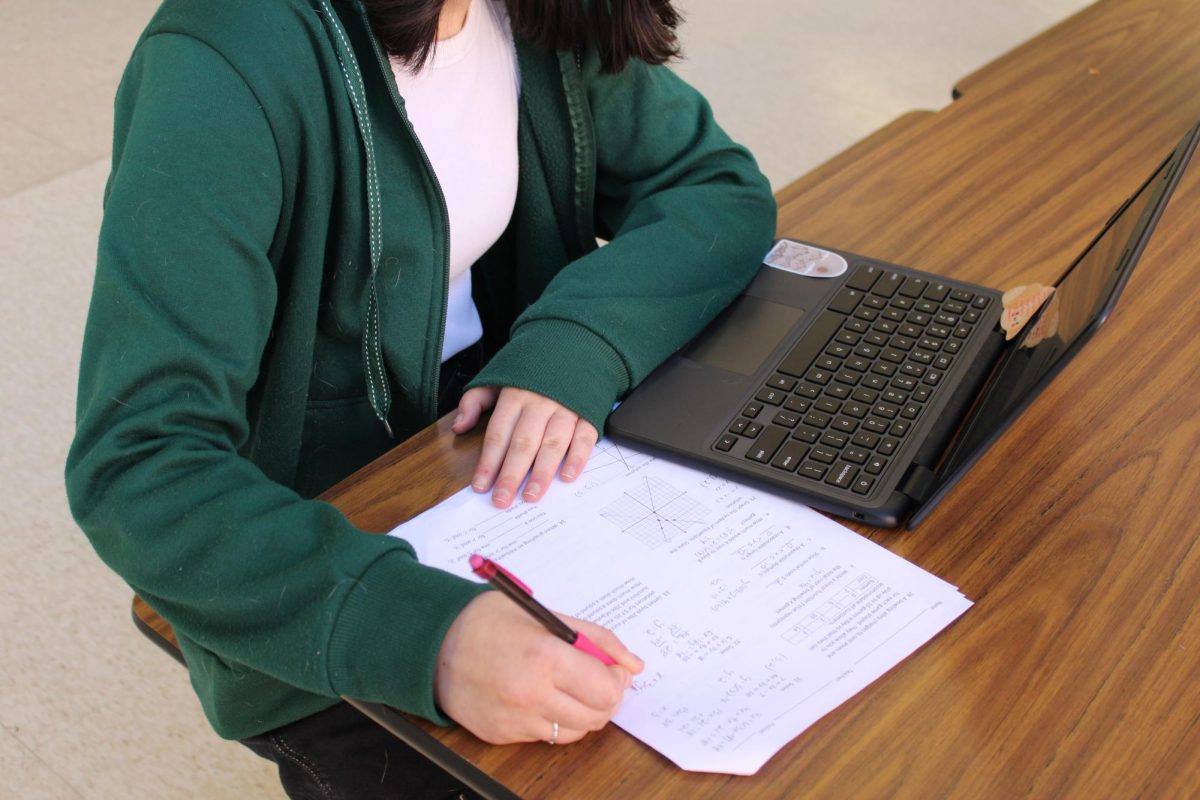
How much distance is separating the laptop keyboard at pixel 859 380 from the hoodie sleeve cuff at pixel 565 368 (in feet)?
0.30

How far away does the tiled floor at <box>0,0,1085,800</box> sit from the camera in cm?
150

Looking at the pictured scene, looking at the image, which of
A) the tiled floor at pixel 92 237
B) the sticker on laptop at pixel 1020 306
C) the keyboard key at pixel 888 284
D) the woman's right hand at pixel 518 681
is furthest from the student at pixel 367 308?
the tiled floor at pixel 92 237

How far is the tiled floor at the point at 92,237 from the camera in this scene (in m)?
1.50

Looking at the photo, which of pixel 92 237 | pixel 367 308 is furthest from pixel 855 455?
pixel 92 237

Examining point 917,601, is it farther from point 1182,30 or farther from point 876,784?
point 1182,30

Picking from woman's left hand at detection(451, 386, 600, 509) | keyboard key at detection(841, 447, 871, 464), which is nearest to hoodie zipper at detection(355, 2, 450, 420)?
woman's left hand at detection(451, 386, 600, 509)

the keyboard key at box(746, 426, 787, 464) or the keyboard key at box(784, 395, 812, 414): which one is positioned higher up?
the keyboard key at box(784, 395, 812, 414)

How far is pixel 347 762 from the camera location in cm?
90

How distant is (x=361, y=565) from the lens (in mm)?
669

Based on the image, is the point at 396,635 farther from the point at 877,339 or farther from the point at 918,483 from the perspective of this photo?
the point at 877,339

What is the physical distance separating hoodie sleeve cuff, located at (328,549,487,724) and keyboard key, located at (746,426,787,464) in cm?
24

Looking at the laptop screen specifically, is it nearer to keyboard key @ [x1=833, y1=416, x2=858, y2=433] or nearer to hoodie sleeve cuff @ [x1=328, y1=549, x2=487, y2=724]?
keyboard key @ [x1=833, y1=416, x2=858, y2=433]

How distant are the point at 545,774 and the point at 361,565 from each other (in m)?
0.15

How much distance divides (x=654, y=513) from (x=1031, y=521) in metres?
0.24
